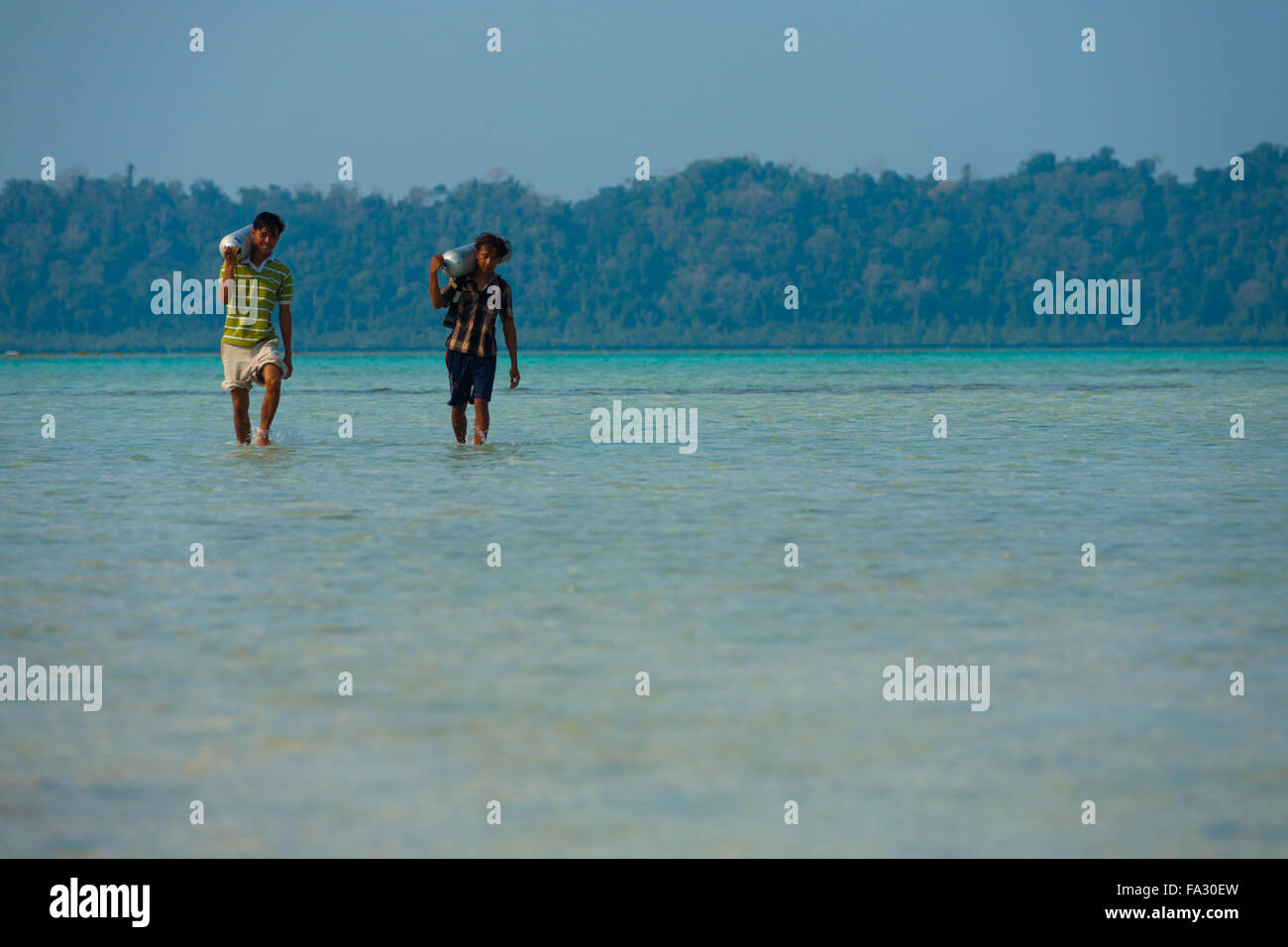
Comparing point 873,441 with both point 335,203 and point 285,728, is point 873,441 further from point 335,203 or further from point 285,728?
point 335,203

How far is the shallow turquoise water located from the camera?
12.0ft

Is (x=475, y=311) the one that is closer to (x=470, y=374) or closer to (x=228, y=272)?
(x=470, y=374)

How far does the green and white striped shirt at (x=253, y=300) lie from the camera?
41.4 feet

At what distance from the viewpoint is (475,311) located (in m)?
13.2

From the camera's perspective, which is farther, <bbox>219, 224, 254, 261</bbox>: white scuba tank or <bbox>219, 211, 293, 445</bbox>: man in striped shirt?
<bbox>219, 211, 293, 445</bbox>: man in striped shirt

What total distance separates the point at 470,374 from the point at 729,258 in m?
136

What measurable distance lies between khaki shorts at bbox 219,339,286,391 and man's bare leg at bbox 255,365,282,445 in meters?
0.04

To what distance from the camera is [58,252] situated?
468 ft

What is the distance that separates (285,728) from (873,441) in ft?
36.4
